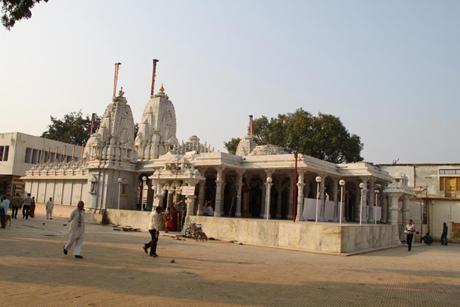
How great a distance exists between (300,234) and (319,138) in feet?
104

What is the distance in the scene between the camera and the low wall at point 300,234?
686 inches

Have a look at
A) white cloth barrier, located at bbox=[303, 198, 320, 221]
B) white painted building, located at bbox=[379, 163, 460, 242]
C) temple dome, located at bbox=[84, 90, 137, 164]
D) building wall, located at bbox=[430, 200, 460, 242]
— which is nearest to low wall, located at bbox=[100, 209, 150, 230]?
temple dome, located at bbox=[84, 90, 137, 164]

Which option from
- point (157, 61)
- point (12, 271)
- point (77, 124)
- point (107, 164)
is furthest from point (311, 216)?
point (77, 124)

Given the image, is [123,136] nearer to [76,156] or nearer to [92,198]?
[92,198]

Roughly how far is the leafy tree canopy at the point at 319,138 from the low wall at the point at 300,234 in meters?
26.8

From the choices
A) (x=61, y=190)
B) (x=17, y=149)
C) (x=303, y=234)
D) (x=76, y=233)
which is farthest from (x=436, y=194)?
(x=17, y=149)

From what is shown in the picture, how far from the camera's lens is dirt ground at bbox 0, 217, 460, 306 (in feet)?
24.5

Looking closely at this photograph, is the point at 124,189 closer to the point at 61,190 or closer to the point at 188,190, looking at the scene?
the point at 61,190

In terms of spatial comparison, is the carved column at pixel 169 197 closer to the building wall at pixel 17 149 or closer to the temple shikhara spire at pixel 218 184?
the temple shikhara spire at pixel 218 184

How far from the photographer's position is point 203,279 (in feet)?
31.4

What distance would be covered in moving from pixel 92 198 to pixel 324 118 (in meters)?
27.6

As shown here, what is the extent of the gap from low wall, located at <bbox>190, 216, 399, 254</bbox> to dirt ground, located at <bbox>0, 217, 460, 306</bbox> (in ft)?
8.29

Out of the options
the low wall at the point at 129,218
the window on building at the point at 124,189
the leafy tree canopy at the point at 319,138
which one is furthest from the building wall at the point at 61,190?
the leafy tree canopy at the point at 319,138

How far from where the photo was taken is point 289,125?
5050 cm
